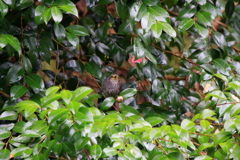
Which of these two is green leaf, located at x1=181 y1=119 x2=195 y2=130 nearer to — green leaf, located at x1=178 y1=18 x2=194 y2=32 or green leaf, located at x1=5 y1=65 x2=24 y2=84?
green leaf, located at x1=178 y1=18 x2=194 y2=32

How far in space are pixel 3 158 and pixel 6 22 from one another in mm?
564

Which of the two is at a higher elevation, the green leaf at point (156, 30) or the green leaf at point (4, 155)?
the green leaf at point (156, 30)

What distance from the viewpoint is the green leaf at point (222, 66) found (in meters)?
1.52

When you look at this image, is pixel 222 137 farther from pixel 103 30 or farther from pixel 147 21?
pixel 103 30

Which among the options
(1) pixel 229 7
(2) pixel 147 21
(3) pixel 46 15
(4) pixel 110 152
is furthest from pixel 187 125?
(1) pixel 229 7

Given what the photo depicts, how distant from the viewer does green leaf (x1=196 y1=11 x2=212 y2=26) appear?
1.40 m

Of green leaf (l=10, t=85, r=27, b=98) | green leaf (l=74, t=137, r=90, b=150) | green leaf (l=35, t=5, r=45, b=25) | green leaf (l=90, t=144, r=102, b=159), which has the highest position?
green leaf (l=35, t=5, r=45, b=25)

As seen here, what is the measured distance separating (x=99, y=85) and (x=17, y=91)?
1.40 ft

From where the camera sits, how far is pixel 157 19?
1257 millimetres

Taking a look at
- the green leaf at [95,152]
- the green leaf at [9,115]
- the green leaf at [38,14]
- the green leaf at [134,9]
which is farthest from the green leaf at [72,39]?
the green leaf at [95,152]

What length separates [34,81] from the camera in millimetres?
1371

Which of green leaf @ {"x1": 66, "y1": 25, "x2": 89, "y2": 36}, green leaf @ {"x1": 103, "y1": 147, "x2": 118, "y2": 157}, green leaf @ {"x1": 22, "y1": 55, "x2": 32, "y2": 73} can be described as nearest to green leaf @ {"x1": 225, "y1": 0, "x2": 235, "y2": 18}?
green leaf @ {"x1": 66, "y1": 25, "x2": 89, "y2": 36}

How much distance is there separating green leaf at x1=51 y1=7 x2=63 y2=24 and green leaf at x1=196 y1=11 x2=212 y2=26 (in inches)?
24.1

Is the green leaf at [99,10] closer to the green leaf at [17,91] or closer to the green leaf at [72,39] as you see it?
the green leaf at [72,39]
